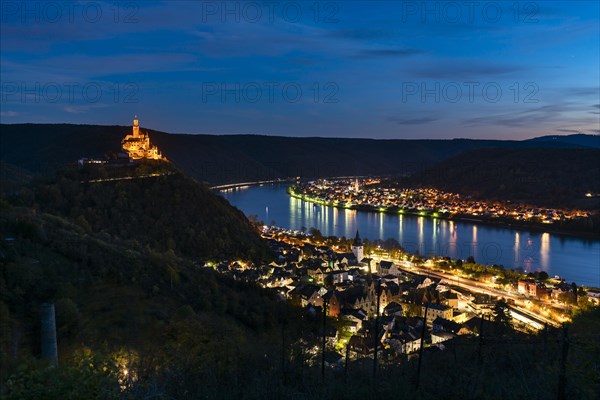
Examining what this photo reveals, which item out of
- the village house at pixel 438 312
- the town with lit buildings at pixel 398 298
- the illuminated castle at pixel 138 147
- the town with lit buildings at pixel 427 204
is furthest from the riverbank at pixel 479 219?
the illuminated castle at pixel 138 147

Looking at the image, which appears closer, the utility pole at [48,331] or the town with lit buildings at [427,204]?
the utility pole at [48,331]

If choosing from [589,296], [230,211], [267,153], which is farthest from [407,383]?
[267,153]

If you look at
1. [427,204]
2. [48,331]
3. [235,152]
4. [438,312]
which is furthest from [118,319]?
[235,152]

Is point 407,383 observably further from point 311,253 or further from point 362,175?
point 362,175

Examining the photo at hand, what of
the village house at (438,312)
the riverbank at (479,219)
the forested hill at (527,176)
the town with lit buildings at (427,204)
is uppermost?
the forested hill at (527,176)

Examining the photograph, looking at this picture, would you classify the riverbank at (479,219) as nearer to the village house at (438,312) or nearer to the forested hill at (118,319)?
the village house at (438,312)

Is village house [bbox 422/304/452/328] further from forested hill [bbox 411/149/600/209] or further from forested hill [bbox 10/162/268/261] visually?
forested hill [bbox 411/149/600/209]
